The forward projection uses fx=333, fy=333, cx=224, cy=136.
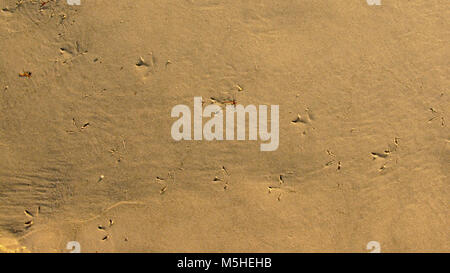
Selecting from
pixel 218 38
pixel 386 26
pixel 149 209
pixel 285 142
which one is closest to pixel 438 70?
pixel 386 26

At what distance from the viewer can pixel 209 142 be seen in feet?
13.5

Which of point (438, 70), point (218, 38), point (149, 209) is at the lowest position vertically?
point (149, 209)

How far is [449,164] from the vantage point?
4.16 metres

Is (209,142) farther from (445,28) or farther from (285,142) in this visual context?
(445,28)

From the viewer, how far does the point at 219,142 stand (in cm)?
413

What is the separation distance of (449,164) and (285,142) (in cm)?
208

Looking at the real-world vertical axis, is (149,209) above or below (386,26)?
below

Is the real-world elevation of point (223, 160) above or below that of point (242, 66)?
below

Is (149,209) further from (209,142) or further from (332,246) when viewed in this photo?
(332,246)

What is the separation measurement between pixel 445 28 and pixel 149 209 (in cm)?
438

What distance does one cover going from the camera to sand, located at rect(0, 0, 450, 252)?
410 centimetres

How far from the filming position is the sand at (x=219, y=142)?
13.5 feet
